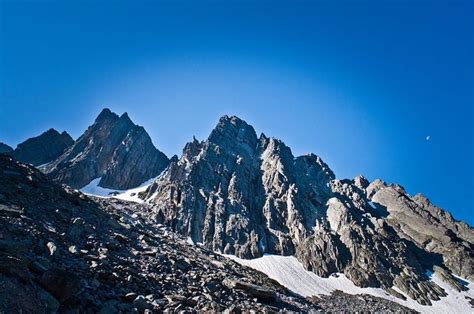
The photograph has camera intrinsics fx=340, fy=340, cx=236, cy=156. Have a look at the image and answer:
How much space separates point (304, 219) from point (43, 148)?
122755 millimetres

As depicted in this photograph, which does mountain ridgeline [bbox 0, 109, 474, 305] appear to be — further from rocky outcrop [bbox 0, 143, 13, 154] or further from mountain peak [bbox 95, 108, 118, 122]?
mountain peak [bbox 95, 108, 118, 122]

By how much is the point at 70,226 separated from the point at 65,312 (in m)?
17.0

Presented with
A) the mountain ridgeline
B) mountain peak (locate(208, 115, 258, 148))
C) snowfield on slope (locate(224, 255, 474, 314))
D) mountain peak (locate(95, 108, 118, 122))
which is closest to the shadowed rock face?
the mountain ridgeline

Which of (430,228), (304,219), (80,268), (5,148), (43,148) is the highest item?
(43,148)

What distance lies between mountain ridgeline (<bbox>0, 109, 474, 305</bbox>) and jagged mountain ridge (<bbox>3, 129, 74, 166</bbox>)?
74cm

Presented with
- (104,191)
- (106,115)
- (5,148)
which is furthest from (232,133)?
(5,148)

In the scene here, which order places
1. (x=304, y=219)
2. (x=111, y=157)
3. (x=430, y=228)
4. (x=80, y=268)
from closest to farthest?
(x=80, y=268), (x=304, y=219), (x=430, y=228), (x=111, y=157)

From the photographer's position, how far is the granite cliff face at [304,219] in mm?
79438

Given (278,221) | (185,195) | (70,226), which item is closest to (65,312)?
(70,226)

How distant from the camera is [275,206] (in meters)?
97.8

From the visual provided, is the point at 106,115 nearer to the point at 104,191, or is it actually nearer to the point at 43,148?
the point at 43,148

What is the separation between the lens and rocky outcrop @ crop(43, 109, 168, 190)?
128 m

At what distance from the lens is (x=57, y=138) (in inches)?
6363

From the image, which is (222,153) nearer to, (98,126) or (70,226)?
(98,126)
